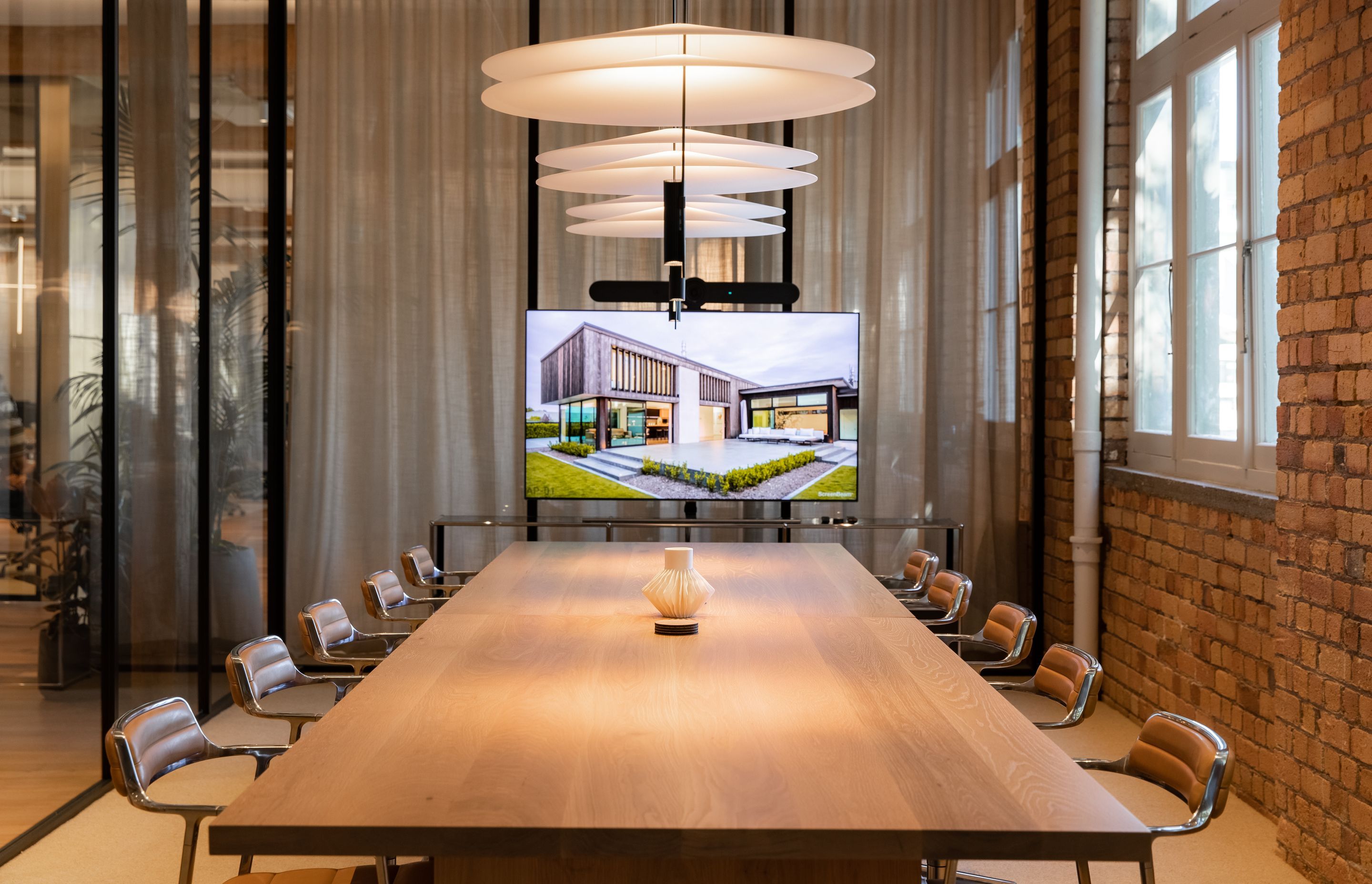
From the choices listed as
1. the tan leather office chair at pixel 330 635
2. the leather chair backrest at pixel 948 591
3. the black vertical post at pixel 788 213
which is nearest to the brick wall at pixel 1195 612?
the leather chair backrest at pixel 948 591

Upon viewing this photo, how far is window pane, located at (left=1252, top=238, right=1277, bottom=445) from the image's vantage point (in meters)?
4.56

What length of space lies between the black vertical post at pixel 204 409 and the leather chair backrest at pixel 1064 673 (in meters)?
3.97

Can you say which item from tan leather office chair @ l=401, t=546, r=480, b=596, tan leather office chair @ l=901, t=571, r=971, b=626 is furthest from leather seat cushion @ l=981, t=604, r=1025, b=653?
tan leather office chair @ l=401, t=546, r=480, b=596

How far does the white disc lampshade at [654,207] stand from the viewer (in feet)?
16.4

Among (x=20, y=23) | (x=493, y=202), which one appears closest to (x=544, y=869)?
(x=20, y=23)

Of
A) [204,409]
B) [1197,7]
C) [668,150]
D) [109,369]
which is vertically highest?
[1197,7]

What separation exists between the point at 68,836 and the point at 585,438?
314 cm

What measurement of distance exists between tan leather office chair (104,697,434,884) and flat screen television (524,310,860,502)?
3.83 meters

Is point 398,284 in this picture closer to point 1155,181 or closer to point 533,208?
point 533,208

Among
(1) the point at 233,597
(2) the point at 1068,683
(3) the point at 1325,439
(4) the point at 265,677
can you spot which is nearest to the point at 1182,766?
(2) the point at 1068,683

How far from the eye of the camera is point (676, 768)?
212 cm

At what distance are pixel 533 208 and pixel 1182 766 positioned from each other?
5.11 m

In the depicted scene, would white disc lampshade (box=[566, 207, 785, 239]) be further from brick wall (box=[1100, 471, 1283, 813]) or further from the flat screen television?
brick wall (box=[1100, 471, 1283, 813])

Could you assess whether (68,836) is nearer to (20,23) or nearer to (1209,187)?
(20,23)
